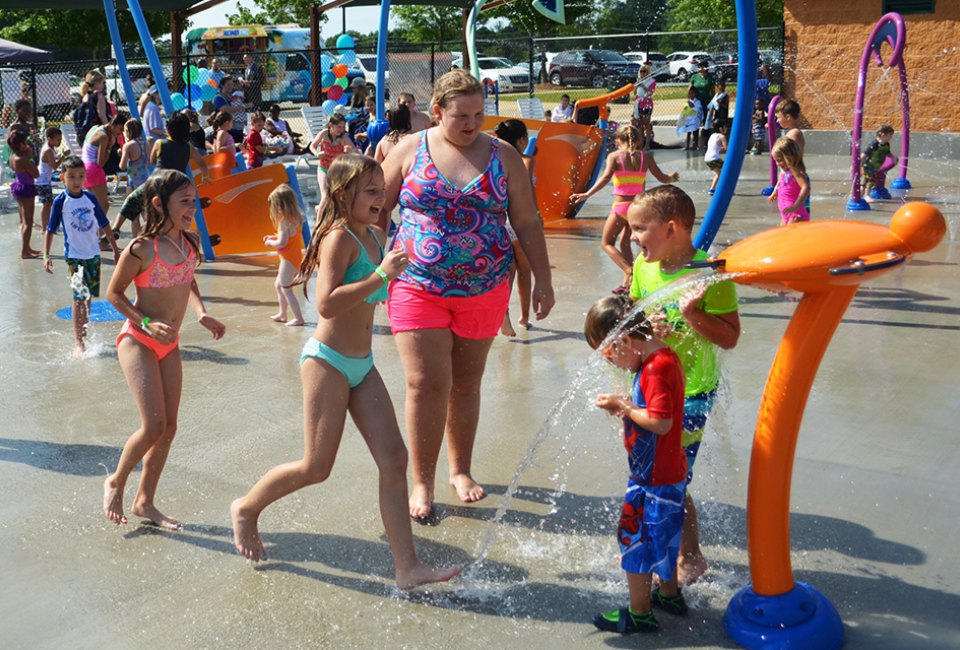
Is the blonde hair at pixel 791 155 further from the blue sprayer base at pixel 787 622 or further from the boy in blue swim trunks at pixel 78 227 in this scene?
the blue sprayer base at pixel 787 622

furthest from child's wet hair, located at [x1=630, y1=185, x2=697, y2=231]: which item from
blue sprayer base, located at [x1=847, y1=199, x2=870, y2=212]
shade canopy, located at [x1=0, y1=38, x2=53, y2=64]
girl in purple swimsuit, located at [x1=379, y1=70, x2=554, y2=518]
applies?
shade canopy, located at [x1=0, y1=38, x2=53, y2=64]

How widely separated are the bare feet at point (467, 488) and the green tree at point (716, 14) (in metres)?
29.8

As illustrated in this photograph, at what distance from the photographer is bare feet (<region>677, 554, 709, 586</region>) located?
367cm

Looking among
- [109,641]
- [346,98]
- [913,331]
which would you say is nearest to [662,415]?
[109,641]

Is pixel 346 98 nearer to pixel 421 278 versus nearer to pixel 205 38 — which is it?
pixel 205 38

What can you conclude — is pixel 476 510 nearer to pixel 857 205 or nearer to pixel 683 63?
pixel 857 205

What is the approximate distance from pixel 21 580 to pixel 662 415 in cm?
244

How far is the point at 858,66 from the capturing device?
20750mm

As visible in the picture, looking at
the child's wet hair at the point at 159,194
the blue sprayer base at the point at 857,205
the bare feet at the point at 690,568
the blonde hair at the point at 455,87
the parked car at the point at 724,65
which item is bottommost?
the bare feet at the point at 690,568

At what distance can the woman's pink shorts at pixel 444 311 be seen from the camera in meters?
4.18

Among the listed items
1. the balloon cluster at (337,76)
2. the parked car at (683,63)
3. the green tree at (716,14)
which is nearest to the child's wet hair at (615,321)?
the balloon cluster at (337,76)

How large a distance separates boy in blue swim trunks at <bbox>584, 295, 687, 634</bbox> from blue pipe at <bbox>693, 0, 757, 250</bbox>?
1.77 metres

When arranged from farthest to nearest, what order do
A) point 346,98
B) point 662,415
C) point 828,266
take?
point 346,98, point 662,415, point 828,266

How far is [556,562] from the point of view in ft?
12.9
